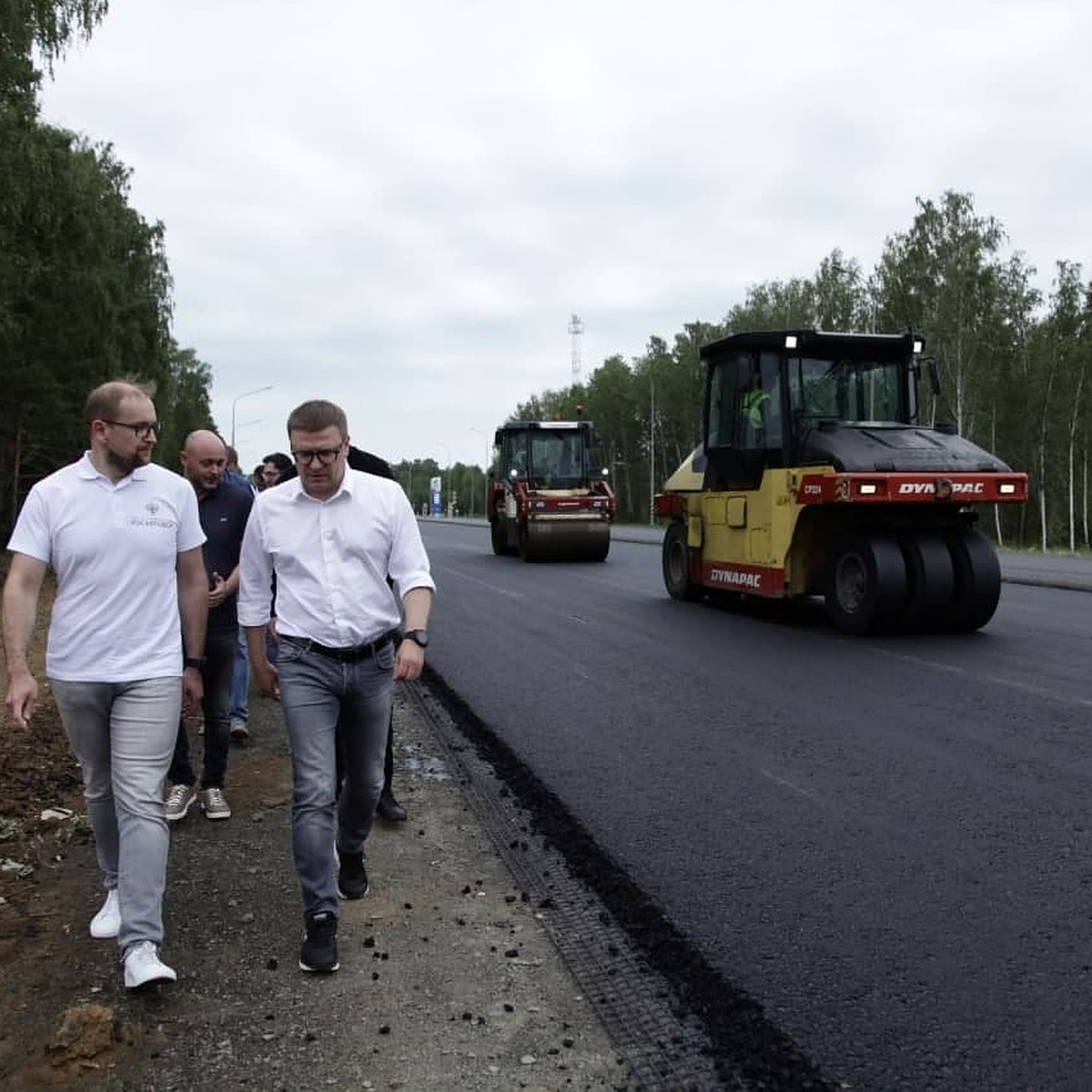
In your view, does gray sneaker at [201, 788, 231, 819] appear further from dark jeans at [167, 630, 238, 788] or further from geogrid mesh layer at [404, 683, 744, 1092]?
geogrid mesh layer at [404, 683, 744, 1092]

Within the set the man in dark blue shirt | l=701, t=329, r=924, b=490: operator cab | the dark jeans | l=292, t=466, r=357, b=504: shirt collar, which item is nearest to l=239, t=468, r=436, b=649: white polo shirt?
l=292, t=466, r=357, b=504: shirt collar

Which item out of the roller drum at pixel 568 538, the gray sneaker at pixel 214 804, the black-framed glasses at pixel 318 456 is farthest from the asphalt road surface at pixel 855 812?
the roller drum at pixel 568 538

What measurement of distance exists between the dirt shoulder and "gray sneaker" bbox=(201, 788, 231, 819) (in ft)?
0.22

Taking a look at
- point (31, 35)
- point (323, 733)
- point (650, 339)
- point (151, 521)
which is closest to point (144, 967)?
point (323, 733)

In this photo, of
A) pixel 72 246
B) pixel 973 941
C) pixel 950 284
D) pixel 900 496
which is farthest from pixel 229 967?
pixel 950 284

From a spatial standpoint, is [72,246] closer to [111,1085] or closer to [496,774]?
[496,774]

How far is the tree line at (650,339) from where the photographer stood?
18.5 metres

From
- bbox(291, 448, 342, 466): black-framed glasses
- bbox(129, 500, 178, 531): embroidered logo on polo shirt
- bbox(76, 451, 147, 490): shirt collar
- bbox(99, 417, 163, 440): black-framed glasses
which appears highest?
bbox(99, 417, 163, 440): black-framed glasses

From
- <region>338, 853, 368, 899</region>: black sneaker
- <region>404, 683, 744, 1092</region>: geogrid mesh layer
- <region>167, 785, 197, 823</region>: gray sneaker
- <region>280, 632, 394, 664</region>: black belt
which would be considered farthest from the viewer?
<region>167, 785, 197, 823</region>: gray sneaker

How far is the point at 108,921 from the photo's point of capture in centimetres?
379

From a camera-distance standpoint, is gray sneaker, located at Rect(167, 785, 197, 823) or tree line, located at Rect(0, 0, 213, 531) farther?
tree line, located at Rect(0, 0, 213, 531)

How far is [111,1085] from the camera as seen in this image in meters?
2.81

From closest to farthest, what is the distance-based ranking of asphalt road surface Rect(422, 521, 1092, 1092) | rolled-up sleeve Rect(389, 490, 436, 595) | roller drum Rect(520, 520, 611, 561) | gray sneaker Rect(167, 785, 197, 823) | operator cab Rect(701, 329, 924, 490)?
asphalt road surface Rect(422, 521, 1092, 1092) < rolled-up sleeve Rect(389, 490, 436, 595) < gray sneaker Rect(167, 785, 197, 823) < operator cab Rect(701, 329, 924, 490) < roller drum Rect(520, 520, 611, 561)

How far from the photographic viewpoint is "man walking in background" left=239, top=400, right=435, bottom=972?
3682mm
